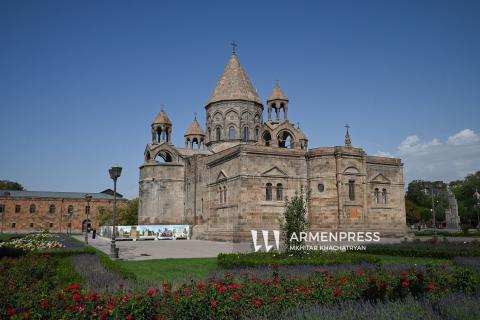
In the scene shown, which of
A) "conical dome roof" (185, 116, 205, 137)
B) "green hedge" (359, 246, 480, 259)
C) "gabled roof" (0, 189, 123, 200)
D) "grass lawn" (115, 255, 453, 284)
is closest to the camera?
"grass lawn" (115, 255, 453, 284)

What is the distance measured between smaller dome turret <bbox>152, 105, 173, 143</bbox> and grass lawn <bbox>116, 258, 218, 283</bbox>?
2854cm

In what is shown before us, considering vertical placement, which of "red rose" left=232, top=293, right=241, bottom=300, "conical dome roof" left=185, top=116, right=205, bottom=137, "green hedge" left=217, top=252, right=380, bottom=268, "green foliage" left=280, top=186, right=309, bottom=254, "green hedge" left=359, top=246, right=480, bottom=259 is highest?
"conical dome roof" left=185, top=116, right=205, bottom=137

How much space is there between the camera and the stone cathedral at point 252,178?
3138 centimetres

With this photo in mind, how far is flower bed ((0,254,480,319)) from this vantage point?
601cm

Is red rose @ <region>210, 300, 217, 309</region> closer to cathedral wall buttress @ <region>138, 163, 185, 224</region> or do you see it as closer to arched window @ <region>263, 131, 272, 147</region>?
arched window @ <region>263, 131, 272, 147</region>

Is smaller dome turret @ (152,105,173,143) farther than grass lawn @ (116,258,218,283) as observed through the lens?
Yes

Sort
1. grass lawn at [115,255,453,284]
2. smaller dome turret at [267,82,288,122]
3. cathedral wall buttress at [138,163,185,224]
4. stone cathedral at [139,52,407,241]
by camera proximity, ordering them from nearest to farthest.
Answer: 1. grass lawn at [115,255,453,284]
2. stone cathedral at [139,52,407,241]
3. smaller dome turret at [267,82,288,122]
4. cathedral wall buttress at [138,163,185,224]

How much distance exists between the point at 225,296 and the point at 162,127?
128 feet

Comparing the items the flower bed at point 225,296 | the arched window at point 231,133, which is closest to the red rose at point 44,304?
the flower bed at point 225,296

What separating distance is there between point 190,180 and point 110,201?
3695 cm

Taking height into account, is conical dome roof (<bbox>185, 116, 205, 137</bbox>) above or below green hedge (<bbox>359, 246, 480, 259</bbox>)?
above

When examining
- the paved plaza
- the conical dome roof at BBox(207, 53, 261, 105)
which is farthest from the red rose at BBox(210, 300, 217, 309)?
the conical dome roof at BBox(207, 53, 261, 105)

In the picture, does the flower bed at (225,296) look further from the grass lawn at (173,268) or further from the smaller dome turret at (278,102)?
the smaller dome turret at (278,102)

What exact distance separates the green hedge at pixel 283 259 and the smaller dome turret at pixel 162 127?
102 feet
